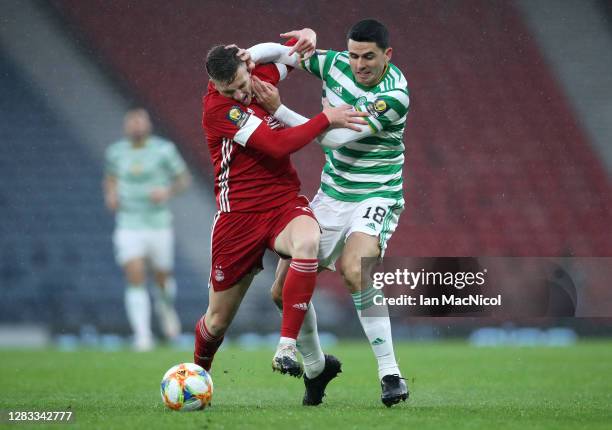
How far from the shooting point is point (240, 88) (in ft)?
17.2

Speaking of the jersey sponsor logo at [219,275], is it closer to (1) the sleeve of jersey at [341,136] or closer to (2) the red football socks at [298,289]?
(2) the red football socks at [298,289]

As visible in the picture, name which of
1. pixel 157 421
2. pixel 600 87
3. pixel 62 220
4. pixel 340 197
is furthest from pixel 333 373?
pixel 600 87

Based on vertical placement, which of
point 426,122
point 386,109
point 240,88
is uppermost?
point 240,88

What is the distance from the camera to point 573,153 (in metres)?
13.8

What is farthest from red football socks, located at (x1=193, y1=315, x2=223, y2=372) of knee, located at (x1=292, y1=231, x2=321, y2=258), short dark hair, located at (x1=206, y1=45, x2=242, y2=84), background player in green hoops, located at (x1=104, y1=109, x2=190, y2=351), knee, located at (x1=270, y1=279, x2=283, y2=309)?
background player in green hoops, located at (x1=104, y1=109, x2=190, y2=351)

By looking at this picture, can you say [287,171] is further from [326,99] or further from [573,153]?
[573,153]

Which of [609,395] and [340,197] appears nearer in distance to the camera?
[340,197]

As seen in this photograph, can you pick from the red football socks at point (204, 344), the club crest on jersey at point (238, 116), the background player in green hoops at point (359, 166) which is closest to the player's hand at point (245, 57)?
the background player in green hoops at point (359, 166)

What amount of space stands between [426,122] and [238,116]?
884cm

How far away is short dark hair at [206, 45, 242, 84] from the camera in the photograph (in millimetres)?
5059

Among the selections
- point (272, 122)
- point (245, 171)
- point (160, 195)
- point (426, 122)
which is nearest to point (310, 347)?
point (245, 171)

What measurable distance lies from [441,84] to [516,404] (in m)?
8.79

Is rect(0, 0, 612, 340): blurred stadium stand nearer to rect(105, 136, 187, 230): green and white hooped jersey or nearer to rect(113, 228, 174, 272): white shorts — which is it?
rect(113, 228, 174, 272): white shorts

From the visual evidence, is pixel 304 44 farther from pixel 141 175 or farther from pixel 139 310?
pixel 141 175
